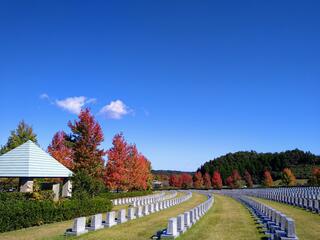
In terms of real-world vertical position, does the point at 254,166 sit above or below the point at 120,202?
above

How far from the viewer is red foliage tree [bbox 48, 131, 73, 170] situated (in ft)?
143

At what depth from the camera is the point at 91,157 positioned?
40.2 m

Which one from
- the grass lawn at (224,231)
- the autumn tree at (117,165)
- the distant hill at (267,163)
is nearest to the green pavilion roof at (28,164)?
the grass lawn at (224,231)

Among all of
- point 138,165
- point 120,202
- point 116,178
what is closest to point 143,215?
point 120,202

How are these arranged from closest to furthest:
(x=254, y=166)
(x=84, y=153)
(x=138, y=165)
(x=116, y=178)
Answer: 1. (x=84, y=153)
2. (x=116, y=178)
3. (x=138, y=165)
4. (x=254, y=166)

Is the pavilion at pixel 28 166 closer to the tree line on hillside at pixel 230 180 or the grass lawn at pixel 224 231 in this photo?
the grass lawn at pixel 224 231

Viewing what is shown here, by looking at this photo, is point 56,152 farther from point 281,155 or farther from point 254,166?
point 281,155

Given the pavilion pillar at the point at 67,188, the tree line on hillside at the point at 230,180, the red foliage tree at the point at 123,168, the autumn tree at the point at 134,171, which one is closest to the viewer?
the pavilion pillar at the point at 67,188

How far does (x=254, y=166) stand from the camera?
147375 mm

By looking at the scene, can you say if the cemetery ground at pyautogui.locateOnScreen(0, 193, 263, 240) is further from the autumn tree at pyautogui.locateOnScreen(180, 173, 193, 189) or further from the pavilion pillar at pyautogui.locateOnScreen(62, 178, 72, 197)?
the autumn tree at pyautogui.locateOnScreen(180, 173, 193, 189)

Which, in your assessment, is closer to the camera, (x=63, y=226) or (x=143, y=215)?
(x=63, y=226)

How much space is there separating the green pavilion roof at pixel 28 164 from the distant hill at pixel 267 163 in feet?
360

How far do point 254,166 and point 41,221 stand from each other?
5335 inches

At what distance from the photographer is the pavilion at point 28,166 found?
976 inches
